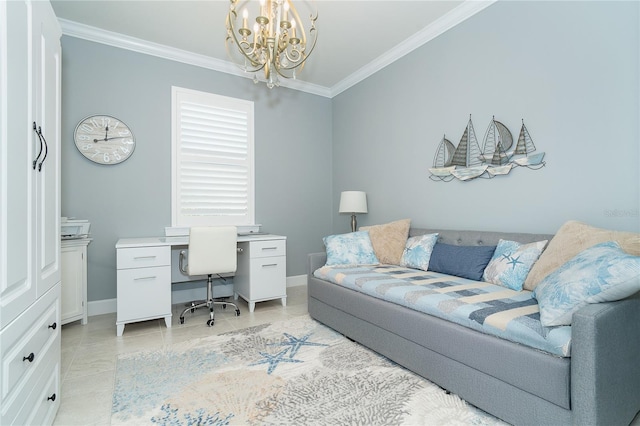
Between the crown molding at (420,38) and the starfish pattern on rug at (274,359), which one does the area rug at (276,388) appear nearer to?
the starfish pattern on rug at (274,359)

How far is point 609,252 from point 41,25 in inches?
107

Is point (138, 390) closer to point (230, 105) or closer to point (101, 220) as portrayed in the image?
point (101, 220)

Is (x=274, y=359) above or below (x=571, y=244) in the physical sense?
below

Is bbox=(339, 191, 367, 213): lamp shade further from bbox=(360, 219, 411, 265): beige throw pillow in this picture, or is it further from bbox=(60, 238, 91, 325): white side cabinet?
bbox=(60, 238, 91, 325): white side cabinet

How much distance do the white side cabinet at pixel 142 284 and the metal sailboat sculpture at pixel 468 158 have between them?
280 centimetres

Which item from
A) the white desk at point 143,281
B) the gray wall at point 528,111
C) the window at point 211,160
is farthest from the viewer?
the window at point 211,160

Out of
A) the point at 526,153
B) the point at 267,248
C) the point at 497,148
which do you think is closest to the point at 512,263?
the point at 526,153

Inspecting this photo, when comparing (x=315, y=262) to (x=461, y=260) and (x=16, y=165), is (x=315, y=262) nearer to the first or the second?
(x=461, y=260)

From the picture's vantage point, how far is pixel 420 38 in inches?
130

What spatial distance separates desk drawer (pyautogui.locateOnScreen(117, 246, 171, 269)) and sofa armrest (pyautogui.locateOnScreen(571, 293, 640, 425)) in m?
2.94

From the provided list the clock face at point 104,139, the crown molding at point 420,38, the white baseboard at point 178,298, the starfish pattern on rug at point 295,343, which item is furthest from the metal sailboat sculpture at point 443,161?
the clock face at point 104,139

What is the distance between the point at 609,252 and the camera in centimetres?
146

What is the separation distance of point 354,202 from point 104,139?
110 inches

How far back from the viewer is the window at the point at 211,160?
3.72 metres
